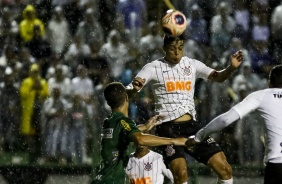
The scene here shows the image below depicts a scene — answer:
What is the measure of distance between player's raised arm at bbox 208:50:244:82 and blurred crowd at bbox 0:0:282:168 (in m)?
3.57

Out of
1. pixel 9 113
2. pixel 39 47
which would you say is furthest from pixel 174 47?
pixel 39 47

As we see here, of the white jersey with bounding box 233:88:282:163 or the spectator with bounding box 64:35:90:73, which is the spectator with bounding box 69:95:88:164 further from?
the white jersey with bounding box 233:88:282:163

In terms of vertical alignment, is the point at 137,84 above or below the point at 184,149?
above

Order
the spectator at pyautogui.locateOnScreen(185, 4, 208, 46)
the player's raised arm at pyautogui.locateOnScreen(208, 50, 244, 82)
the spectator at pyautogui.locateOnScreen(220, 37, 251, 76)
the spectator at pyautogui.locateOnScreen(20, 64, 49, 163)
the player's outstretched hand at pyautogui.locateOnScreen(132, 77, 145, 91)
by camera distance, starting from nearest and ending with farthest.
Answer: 1. the player's outstretched hand at pyautogui.locateOnScreen(132, 77, 145, 91)
2. the player's raised arm at pyautogui.locateOnScreen(208, 50, 244, 82)
3. the spectator at pyautogui.locateOnScreen(220, 37, 251, 76)
4. the spectator at pyautogui.locateOnScreen(185, 4, 208, 46)
5. the spectator at pyautogui.locateOnScreen(20, 64, 49, 163)

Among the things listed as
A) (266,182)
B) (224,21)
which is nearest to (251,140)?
(224,21)

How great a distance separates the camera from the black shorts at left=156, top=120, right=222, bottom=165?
9781 millimetres

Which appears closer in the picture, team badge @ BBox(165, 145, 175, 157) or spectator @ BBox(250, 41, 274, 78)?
team badge @ BBox(165, 145, 175, 157)

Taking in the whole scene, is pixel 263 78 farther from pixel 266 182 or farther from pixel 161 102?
pixel 266 182

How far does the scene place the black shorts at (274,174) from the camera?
8164 millimetres

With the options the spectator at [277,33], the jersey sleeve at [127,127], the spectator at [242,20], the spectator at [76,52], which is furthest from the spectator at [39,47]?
the jersey sleeve at [127,127]

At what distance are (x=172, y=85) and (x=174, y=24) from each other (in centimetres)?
66

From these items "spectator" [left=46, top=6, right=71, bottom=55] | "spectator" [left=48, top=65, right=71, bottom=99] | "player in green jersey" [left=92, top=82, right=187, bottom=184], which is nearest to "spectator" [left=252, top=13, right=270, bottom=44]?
"spectator" [left=48, top=65, right=71, bottom=99]

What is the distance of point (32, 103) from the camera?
14.6m

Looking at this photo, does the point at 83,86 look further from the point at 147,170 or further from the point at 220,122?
the point at 220,122
